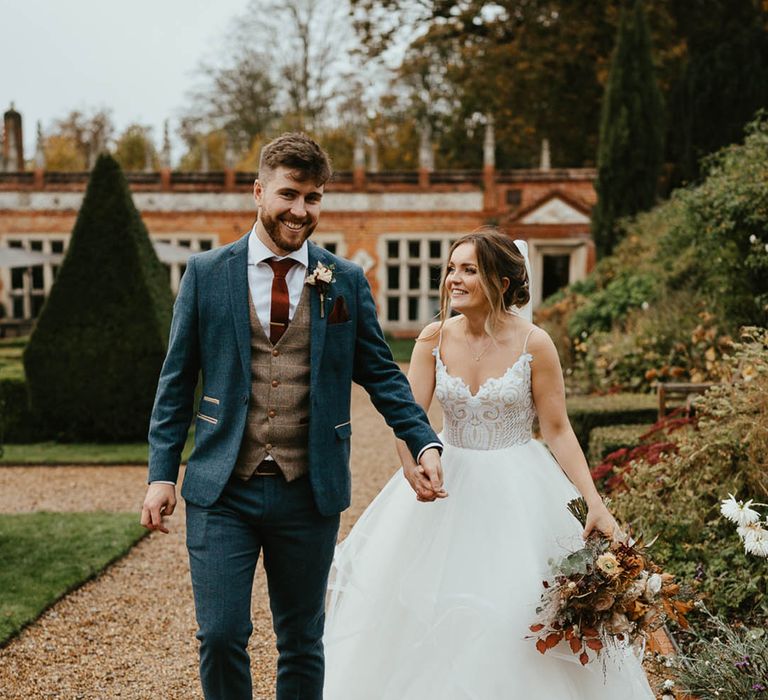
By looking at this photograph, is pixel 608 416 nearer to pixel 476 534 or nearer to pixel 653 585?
pixel 476 534

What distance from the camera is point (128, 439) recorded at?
32.1ft

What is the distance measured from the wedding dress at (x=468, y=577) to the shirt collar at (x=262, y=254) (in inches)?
31.5

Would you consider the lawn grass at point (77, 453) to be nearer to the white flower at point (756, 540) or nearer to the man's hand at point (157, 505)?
the man's hand at point (157, 505)

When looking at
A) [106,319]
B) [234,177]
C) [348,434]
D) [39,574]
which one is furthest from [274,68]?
[348,434]

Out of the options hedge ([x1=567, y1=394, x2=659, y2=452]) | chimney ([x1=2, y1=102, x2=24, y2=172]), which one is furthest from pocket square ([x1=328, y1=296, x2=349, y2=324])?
chimney ([x1=2, y1=102, x2=24, y2=172])

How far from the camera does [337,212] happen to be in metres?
21.5

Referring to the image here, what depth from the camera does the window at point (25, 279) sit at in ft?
69.9

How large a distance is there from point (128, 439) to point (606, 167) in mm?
9760

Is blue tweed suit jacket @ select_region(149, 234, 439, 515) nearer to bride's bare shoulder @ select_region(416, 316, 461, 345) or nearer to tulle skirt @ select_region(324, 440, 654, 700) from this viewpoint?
tulle skirt @ select_region(324, 440, 654, 700)

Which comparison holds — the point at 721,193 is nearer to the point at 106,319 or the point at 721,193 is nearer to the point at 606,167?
the point at 106,319

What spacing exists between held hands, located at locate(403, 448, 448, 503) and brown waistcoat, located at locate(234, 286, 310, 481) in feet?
1.20

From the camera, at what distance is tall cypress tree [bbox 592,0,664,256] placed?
15461 mm

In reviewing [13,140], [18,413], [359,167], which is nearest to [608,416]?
[18,413]

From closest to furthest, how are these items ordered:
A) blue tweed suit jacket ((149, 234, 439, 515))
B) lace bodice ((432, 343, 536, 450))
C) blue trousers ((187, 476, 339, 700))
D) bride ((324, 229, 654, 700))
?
blue trousers ((187, 476, 339, 700)) < blue tweed suit jacket ((149, 234, 439, 515)) < bride ((324, 229, 654, 700)) < lace bodice ((432, 343, 536, 450))
